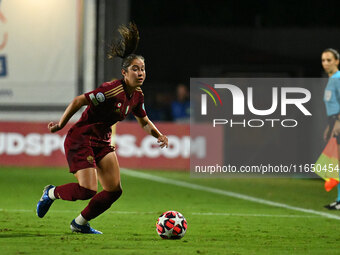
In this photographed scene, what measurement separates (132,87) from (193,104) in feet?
35.4

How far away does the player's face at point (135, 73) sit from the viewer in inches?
301

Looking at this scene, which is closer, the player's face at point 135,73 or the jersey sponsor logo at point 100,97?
the jersey sponsor logo at point 100,97

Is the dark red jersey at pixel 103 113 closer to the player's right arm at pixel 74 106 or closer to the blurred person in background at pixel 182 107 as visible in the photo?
the player's right arm at pixel 74 106

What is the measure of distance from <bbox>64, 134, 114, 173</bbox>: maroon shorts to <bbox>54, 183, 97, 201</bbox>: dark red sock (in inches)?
6.5

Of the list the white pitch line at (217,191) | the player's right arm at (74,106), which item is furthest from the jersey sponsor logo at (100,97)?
the white pitch line at (217,191)

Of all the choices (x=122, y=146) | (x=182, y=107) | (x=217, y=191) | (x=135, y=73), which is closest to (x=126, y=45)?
(x=135, y=73)

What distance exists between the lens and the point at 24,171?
53.9ft

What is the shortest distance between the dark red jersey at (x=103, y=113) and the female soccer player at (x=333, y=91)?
12.0 ft

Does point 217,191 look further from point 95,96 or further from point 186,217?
point 95,96

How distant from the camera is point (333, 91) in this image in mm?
10812

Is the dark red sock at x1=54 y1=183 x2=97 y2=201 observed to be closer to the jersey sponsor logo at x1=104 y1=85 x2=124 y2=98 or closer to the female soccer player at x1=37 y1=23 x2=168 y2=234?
the female soccer player at x1=37 y1=23 x2=168 y2=234

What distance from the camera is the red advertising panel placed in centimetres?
1739

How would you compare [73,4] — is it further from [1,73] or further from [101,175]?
[101,175]

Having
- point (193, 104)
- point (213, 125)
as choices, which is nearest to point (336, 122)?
point (213, 125)
